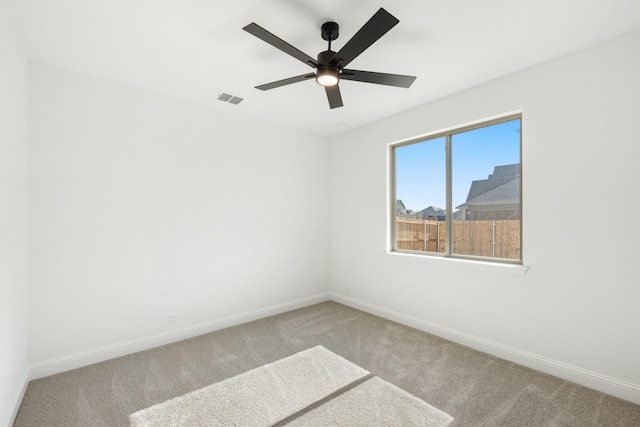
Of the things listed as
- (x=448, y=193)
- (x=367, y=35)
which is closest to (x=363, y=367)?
(x=448, y=193)

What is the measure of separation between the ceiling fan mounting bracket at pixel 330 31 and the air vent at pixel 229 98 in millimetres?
1473

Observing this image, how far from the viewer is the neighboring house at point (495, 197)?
2.89 metres

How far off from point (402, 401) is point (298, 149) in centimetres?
331

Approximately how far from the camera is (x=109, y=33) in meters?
2.15

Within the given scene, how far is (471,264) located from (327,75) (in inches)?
90.2

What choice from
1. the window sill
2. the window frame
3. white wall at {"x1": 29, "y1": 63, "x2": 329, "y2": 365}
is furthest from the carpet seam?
white wall at {"x1": 29, "y1": 63, "x2": 329, "y2": 365}

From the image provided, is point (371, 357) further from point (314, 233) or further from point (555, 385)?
point (314, 233)

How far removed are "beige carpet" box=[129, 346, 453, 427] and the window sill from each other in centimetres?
142

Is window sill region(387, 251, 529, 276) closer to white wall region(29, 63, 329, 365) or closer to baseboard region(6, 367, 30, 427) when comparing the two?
white wall region(29, 63, 329, 365)

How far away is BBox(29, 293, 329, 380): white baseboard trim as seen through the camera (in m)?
2.53

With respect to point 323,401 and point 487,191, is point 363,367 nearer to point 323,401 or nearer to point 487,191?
point 323,401

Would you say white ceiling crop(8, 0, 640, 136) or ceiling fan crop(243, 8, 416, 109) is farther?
white ceiling crop(8, 0, 640, 136)

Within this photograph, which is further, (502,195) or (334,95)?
(502,195)

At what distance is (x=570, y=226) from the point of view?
2.43 m
